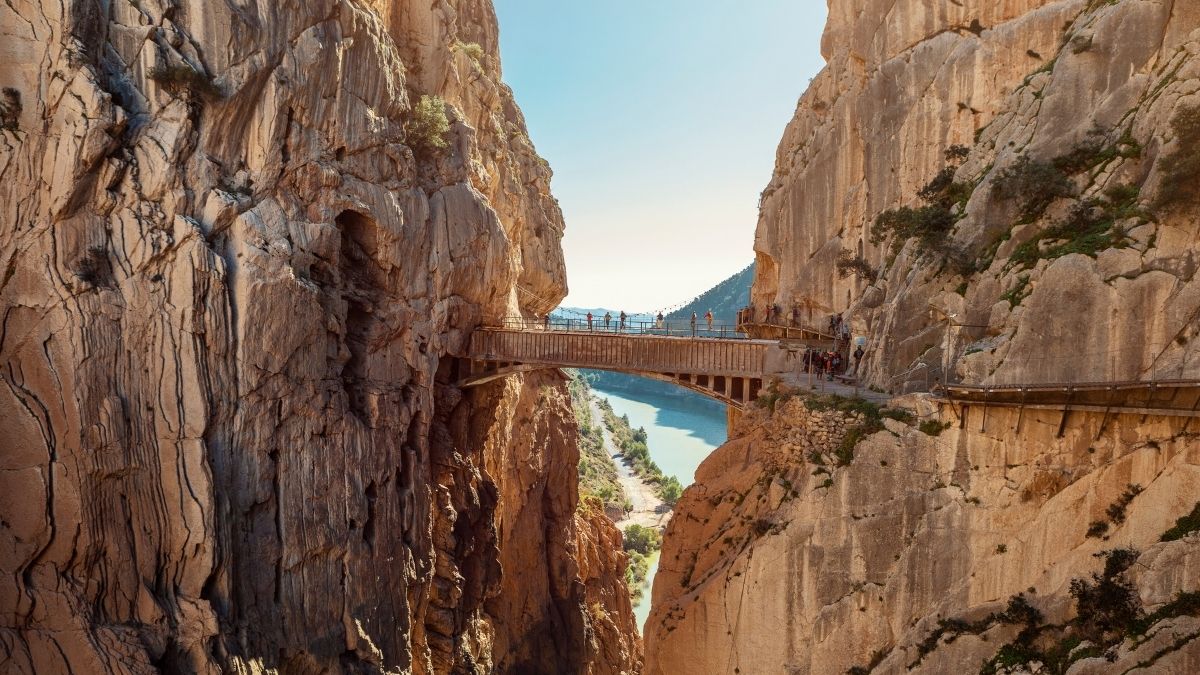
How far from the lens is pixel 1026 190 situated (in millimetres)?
15031

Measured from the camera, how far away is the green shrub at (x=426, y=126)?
86.7ft

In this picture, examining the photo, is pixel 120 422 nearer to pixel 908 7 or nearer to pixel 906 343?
pixel 906 343

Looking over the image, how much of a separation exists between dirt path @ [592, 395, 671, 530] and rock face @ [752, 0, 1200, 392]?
46.3 metres

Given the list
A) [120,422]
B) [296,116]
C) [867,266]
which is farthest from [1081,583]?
[296,116]

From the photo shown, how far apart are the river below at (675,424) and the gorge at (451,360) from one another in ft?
223

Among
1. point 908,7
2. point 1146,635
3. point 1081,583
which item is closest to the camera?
point 1146,635

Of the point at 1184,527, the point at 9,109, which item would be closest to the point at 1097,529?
the point at 1184,527

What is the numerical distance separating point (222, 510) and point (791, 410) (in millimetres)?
15831

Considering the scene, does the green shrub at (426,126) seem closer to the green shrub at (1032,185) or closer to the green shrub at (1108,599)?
the green shrub at (1032,185)

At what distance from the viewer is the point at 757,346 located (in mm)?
21484

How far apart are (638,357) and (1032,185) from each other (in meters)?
13.5

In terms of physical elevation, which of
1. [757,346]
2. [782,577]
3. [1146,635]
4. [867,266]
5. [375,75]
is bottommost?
[782,577]

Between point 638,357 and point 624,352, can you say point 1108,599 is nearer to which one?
point 638,357

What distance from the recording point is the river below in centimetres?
10319
